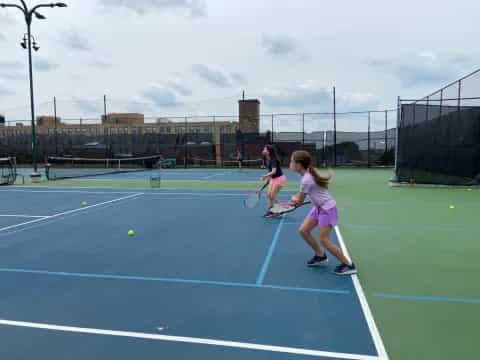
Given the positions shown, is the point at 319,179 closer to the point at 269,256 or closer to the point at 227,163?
the point at 269,256

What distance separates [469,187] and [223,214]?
925 cm

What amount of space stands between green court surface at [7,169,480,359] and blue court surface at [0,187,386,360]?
23 centimetres

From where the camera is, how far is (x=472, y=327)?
3217mm

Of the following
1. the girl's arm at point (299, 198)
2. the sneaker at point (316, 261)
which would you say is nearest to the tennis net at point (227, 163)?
the sneaker at point (316, 261)

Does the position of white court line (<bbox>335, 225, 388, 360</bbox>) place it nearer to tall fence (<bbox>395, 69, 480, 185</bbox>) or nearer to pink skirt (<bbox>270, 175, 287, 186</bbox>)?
pink skirt (<bbox>270, 175, 287, 186</bbox>)

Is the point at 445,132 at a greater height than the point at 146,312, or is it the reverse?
the point at 445,132

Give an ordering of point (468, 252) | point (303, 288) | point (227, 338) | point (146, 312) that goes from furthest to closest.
Result: point (468, 252)
point (303, 288)
point (146, 312)
point (227, 338)

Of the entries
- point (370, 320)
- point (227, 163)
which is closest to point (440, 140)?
point (370, 320)

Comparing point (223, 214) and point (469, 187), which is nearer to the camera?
point (223, 214)

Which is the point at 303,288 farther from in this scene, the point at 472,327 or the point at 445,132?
the point at 445,132

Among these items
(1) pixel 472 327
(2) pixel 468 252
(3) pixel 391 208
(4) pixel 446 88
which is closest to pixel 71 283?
(1) pixel 472 327

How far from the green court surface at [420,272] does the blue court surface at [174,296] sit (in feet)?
0.77

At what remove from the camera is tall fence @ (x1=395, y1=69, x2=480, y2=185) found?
1328 cm

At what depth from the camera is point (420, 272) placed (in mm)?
4617
